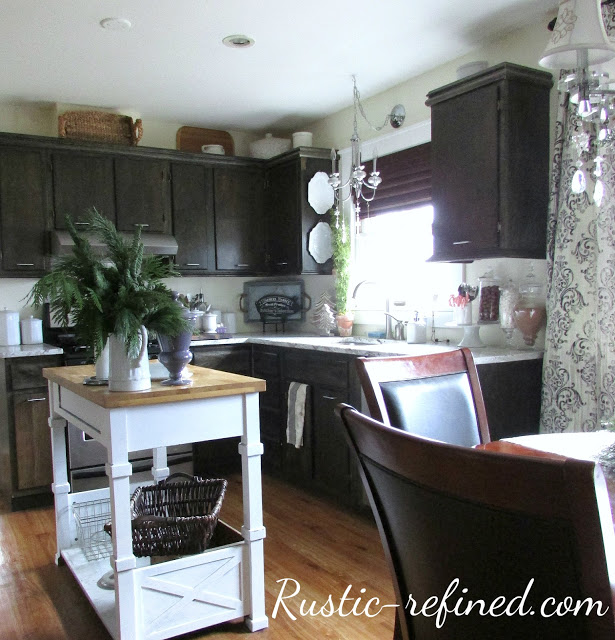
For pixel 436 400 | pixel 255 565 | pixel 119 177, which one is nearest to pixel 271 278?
pixel 119 177

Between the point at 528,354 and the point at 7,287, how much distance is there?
A: 333cm

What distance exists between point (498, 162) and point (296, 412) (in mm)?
1828

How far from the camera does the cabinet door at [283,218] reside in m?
4.52

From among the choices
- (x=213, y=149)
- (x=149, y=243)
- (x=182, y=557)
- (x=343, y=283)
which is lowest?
(x=182, y=557)

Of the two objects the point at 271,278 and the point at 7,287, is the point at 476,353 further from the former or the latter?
the point at 7,287

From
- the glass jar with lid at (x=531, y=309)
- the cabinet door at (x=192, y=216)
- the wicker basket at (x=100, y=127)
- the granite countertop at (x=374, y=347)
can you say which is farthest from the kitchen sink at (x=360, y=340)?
the wicker basket at (x=100, y=127)

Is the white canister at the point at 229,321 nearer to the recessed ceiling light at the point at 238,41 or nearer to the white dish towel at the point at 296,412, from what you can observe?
the white dish towel at the point at 296,412

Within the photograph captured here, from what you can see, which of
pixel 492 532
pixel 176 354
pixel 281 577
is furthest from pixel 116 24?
pixel 492 532

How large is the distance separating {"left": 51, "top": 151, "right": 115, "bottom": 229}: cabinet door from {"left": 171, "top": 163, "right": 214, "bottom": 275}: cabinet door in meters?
0.47

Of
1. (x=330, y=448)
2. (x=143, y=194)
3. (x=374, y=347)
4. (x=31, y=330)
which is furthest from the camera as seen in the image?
(x=143, y=194)

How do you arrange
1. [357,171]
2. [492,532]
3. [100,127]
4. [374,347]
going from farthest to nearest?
[100,127] < [374,347] < [357,171] < [492,532]

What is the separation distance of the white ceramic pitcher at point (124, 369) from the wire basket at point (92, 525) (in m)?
1.02

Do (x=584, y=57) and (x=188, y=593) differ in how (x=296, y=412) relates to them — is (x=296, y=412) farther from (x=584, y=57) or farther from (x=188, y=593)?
(x=584, y=57)

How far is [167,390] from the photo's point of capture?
203cm
